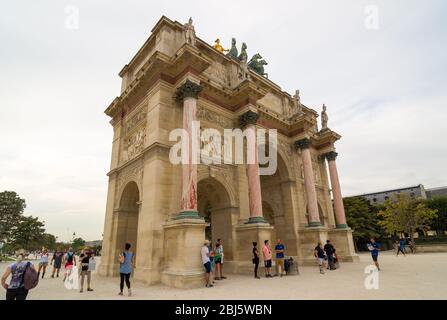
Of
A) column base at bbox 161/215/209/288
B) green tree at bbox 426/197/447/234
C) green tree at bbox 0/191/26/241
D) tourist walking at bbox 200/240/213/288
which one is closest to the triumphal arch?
column base at bbox 161/215/209/288

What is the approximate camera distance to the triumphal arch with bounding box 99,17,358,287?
12188mm

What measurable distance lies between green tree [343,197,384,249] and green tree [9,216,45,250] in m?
55.4

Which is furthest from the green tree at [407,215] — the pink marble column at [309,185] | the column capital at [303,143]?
the column capital at [303,143]

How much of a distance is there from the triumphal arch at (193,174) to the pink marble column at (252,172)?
0.21 ft

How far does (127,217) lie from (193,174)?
7203mm

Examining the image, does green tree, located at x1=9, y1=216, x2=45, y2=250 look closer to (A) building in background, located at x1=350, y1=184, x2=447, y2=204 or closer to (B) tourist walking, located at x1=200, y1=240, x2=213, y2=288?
(B) tourist walking, located at x1=200, y1=240, x2=213, y2=288

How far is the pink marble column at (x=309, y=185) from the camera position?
19777mm

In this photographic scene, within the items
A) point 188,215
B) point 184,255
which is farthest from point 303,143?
point 184,255

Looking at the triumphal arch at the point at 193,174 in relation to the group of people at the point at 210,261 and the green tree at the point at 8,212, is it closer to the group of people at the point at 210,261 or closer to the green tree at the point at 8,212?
the group of people at the point at 210,261

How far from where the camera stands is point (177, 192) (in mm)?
13453

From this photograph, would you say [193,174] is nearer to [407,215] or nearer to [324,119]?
[324,119]

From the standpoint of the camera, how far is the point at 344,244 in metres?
21.3

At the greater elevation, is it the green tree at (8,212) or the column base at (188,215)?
the green tree at (8,212)
